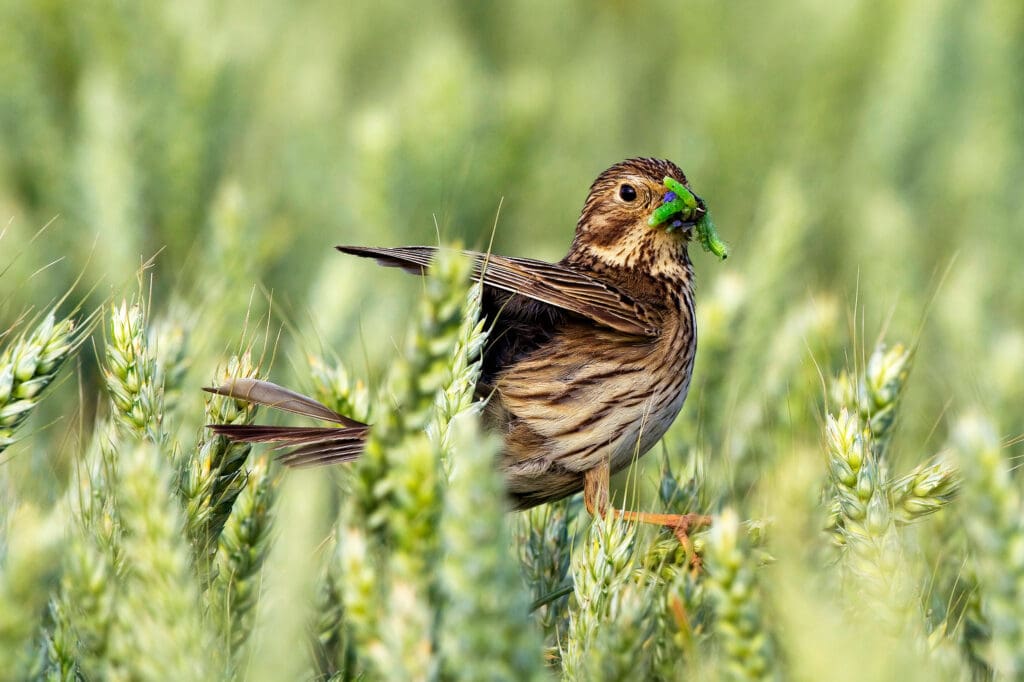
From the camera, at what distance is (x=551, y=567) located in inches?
116

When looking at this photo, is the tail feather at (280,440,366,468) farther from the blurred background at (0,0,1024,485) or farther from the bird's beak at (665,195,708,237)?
the bird's beak at (665,195,708,237)

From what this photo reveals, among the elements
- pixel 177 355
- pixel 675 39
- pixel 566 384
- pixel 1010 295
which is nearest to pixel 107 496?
Answer: pixel 177 355

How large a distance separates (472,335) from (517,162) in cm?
343

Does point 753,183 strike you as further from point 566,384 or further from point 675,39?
point 566,384

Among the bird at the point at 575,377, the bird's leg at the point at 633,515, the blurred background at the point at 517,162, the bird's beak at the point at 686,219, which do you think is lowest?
the bird's leg at the point at 633,515

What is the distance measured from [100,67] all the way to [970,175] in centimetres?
402

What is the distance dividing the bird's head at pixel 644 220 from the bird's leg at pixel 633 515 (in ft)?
2.56

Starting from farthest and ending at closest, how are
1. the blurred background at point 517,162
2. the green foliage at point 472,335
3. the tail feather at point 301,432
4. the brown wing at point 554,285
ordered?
1. the blurred background at point 517,162
2. the brown wing at point 554,285
3. the tail feather at point 301,432
4. the green foliage at point 472,335

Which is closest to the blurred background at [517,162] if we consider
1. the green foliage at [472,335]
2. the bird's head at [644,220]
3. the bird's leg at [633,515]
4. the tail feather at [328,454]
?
the green foliage at [472,335]

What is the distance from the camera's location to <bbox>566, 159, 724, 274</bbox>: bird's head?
3754 millimetres

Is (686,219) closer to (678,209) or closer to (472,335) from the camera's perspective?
(678,209)

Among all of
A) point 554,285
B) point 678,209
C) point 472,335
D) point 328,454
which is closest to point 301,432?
point 328,454

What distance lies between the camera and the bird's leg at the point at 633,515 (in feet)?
9.21

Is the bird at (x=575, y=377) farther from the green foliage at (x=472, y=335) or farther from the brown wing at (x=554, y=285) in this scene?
the green foliage at (x=472, y=335)
